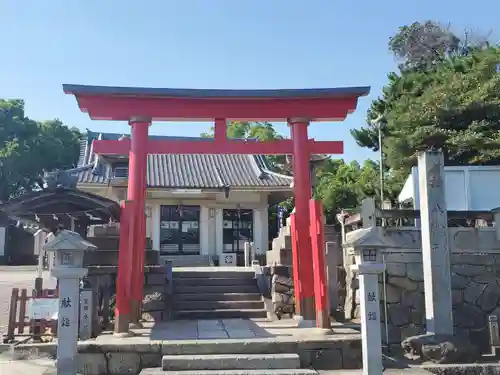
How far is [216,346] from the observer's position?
775 centimetres

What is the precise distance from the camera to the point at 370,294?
22.3ft

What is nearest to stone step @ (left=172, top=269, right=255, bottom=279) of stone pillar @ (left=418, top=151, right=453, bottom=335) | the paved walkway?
the paved walkway

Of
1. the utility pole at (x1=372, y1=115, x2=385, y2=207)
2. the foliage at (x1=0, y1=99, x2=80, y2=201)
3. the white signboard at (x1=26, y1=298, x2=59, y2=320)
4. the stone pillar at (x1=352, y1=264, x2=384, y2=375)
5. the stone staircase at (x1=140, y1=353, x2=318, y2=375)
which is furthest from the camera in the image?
the foliage at (x1=0, y1=99, x2=80, y2=201)

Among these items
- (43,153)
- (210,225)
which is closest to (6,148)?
(43,153)

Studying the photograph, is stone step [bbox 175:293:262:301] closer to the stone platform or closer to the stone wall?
the stone wall

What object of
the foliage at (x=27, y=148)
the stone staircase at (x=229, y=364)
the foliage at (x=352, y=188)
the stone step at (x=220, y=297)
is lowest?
the stone staircase at (x=229, y=364)

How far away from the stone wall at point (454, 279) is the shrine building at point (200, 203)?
43.2ft

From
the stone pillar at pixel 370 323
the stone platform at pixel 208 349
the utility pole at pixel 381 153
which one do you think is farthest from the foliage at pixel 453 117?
the stone pillar at pixel 370 323

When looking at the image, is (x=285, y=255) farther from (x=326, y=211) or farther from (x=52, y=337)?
(x=326, y=211)

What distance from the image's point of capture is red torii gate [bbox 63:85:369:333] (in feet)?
31.7

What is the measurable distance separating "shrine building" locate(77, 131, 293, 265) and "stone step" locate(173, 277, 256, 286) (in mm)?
10431

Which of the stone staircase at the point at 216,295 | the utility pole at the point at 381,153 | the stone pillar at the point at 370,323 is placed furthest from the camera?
the utility pole at the point at 381,153

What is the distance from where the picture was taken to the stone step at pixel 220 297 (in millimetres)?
12406

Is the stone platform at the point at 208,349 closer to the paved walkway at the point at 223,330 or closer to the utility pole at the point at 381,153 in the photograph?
the paved walkway at the point at 223,330
